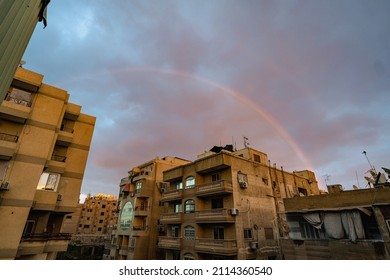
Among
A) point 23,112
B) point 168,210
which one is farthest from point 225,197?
point 23,112

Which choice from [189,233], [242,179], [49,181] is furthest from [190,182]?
[49,181]

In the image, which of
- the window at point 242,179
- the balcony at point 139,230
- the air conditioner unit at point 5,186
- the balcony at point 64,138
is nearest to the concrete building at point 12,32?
the air conditioner unit at point 5,186

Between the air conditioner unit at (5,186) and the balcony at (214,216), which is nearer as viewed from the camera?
the air conditioner unit at (5,186)

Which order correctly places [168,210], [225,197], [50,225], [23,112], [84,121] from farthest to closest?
[168,210] → [225,197] → [84,121] → [50,225] → [23,112]

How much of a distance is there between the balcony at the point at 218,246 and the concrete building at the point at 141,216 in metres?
12.5

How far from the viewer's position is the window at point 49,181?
47.3 feet

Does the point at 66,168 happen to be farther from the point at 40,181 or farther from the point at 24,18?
the point at 24,18

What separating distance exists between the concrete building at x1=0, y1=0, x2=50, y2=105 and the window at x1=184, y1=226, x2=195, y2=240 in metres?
22.4

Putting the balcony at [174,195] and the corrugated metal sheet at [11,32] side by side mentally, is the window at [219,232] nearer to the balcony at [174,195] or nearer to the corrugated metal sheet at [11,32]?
the balcony at [174,195]

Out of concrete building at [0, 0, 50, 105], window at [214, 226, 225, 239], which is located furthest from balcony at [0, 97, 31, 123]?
window at [214, 226, 225, 239]

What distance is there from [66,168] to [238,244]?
55.2ft

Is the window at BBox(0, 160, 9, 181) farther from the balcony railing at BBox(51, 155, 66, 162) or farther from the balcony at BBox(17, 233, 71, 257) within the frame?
the balcony at BBox(17, 233, 71, 257)

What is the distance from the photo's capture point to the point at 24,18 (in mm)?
4441

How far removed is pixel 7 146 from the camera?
1288cm
